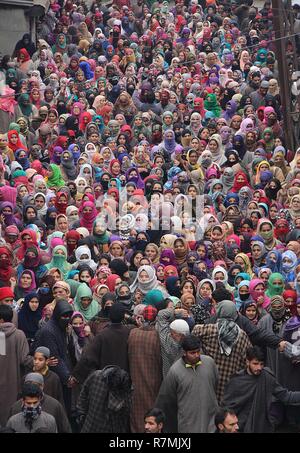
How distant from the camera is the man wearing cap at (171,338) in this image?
1411cm

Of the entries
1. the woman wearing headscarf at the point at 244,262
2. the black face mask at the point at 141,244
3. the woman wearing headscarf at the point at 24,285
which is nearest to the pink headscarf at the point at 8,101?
the black face mask at the point at 141,244

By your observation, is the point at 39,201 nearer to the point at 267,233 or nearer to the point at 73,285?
the point at 267,233

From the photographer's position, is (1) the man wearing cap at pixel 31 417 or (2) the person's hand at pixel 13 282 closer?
(1) the man wearing cap at pixel 31 417

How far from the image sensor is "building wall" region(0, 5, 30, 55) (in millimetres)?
30641

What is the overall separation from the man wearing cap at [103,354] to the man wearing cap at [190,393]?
82 cm

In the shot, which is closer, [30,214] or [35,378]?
[35,378]

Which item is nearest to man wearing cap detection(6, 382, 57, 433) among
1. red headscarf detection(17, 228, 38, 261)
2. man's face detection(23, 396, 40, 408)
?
man's face detection(23, 396, 40, 408)

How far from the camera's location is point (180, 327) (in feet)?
46.2

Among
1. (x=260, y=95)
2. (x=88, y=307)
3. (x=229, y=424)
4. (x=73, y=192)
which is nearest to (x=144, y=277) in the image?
(x=88, y=307)

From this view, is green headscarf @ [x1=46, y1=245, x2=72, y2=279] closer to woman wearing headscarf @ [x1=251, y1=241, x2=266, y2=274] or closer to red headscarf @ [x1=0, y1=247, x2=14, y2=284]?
red headscarf @ [x1=0, y1=247, x2=14, y2=284]

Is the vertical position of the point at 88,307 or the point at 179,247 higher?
the point at 179,247

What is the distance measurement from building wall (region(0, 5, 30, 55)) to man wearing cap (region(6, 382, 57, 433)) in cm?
1860

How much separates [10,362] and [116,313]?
1046 mm

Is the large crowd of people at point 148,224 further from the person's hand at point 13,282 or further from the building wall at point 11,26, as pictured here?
the building wall at point 11,26
